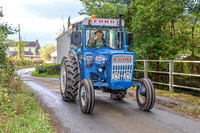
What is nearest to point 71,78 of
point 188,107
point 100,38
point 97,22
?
point 100,38

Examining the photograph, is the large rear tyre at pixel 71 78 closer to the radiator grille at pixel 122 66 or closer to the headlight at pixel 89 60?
the headlight at pixel 89 60

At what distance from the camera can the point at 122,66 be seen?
20.0 feet

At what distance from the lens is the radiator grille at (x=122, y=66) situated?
602 centimetres

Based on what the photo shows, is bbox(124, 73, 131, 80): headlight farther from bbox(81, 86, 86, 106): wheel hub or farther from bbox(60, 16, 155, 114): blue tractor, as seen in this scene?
bbox(81, 86, 86, 106): wheel hub

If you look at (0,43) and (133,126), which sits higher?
(0,43)

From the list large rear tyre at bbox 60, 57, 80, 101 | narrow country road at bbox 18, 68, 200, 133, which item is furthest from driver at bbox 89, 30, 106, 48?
narrow country road at bbox 18, 68, 200, 133

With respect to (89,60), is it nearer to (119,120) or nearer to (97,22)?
(97,22)

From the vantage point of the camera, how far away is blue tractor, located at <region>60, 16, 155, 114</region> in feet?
19.8

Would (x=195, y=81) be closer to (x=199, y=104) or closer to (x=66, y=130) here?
(x=199, y=104)

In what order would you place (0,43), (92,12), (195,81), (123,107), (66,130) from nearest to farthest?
(66,130) → (123,107) → (0,43) → (195,81) → (92,12)

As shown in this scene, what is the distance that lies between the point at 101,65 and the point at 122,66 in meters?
0.74

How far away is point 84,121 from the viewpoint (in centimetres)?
534

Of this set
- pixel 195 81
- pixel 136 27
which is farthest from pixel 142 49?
pixel 195 81

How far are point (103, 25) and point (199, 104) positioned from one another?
3.96m
